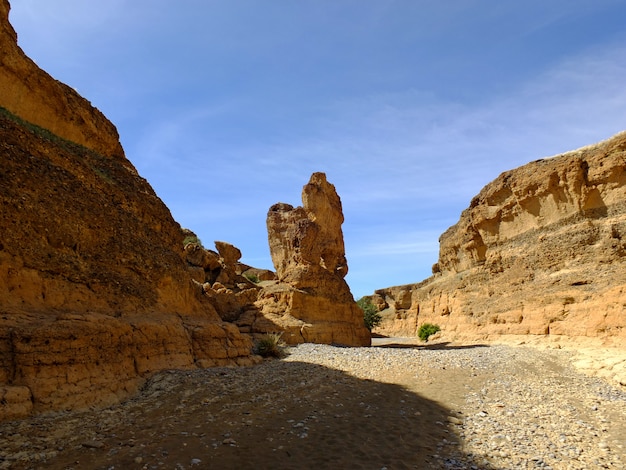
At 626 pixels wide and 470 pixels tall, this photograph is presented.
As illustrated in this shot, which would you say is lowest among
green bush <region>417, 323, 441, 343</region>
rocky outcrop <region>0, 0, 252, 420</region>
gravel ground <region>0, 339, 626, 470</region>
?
gravel ground <region>0, 339, 626, 470</region>

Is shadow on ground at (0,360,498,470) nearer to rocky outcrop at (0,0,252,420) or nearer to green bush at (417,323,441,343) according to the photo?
rocky outcrop at (0,0,252,420)

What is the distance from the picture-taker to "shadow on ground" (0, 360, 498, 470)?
19.9ft

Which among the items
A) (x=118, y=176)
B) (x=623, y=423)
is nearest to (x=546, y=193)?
(x=623, y=423)

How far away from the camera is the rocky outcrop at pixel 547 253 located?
79.2ft

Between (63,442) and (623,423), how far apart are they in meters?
12.5

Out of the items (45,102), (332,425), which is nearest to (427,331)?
(332,425)

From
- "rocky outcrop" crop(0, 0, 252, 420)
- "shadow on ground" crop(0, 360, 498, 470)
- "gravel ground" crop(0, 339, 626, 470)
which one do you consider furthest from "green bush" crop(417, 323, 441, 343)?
"shadow on ground" crop(0, 360, 498, 470)

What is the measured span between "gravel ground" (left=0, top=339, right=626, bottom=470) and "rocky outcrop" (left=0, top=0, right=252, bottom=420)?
0.85m

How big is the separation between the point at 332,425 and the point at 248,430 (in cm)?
174

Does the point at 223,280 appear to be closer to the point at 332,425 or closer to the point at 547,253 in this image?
the point at 547,253

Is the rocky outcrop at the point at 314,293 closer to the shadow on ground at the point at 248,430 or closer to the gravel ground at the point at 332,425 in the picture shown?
the gravel ground at the point at 332,425

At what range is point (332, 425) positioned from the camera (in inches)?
318

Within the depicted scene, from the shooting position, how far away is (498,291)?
33.3 metres

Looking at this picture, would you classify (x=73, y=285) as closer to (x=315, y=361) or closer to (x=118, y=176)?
(x=118, y=176)
